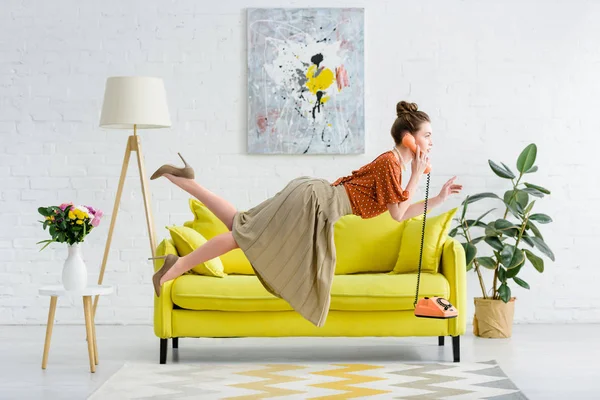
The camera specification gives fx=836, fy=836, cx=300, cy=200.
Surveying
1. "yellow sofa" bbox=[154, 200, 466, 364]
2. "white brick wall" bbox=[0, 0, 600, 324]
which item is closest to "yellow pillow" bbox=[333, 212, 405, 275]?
"yellow sofa" bbox=[154, 200, 466, 364]

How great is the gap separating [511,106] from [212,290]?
289cm

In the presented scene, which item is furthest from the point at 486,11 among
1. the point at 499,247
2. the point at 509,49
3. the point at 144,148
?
the point at 144,148

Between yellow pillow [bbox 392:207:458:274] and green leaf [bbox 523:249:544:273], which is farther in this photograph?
green leaf [bbox 523:249:544:273]

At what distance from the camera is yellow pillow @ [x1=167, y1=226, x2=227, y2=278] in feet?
16.2

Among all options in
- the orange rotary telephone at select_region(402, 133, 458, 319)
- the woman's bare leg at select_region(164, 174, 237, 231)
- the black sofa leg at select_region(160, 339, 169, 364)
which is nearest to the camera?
the orange rotary telephone at select_region(402, 133, 458, 319)

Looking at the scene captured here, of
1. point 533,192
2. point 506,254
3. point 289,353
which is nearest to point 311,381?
point 289,353

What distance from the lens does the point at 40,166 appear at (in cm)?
630

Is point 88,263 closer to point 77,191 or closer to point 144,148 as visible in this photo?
point 77,191

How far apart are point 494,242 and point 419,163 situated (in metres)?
2.52

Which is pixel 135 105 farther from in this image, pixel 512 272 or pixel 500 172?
pixel 512 272

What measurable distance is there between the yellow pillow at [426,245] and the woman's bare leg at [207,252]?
1818 mm

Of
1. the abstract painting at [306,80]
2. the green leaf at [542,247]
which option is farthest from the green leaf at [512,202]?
the abstract painting at [306,80]

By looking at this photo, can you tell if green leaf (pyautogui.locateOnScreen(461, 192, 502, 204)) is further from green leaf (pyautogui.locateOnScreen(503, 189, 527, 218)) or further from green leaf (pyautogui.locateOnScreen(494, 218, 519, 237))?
green leaf (pyautogui.locateOnScreen(494, 218, 519, 237))

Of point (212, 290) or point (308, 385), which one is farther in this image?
point (212, 290)
